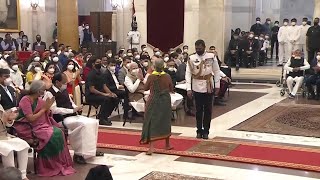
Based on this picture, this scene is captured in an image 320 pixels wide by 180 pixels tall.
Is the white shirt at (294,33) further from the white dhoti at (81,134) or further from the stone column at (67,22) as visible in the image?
the white dhoti at (81,134)

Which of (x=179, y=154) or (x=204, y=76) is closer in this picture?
(x=179, y=154)

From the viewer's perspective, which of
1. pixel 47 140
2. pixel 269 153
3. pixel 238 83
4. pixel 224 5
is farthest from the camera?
pixel 224 5

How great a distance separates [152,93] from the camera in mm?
7352

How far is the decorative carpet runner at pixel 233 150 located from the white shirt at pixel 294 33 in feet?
33.9

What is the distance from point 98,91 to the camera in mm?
9523

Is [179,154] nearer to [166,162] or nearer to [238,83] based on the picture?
[166,162]

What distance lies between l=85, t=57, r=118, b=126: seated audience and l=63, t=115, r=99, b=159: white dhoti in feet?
8.12

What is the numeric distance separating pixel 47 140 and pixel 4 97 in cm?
133

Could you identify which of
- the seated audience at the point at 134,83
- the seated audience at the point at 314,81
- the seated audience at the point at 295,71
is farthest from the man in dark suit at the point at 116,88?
the seated audience at the point at 314,81

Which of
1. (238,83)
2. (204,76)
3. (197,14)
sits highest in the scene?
(197,14)

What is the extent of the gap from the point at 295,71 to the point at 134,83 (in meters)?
5.07

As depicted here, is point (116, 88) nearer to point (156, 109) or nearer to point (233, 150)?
point (156, 109)

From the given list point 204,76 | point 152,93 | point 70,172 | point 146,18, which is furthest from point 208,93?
point 146,18

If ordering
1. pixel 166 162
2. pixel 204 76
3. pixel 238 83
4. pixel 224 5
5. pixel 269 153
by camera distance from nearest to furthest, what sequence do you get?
pixel 166 162 → pixel 269 153 → pixel 204 76 → pixel 238 83 → pixel 224 5
